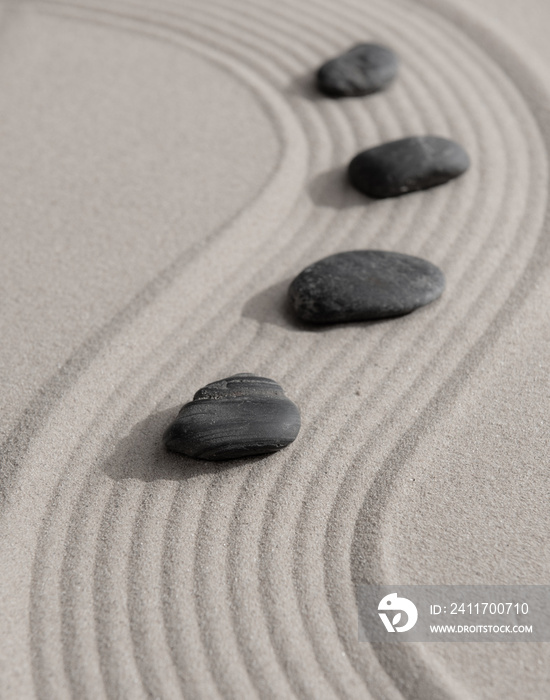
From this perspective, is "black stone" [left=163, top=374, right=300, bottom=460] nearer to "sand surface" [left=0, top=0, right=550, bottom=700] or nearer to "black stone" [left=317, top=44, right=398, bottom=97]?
"sand surface" [left=0, top=0, right=550, bottom=700]

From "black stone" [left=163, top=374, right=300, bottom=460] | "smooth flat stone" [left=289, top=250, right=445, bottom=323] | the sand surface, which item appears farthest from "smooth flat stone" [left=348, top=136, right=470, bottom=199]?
"black stone" [left=163, top=374, right=300, bottom=460]

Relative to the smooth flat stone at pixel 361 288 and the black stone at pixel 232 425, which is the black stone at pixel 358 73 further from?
the black stone at pixel 232 425

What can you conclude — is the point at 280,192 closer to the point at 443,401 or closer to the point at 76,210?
the point at 76,210

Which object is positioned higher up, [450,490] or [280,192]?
[280,192]

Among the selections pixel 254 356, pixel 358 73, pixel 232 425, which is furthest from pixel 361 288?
pixel 358 73

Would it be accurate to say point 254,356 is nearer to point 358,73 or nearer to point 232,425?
point 232,425

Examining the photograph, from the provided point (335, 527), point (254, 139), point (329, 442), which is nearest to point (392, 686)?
point (335, 527)
